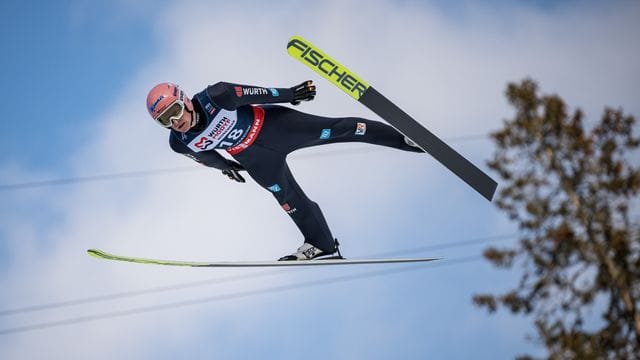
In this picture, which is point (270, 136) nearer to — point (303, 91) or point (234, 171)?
point (303, 91)

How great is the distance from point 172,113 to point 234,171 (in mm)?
1190

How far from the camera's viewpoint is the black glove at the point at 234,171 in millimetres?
6992

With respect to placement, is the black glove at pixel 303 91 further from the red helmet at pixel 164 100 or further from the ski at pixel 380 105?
the red helmet at pixel 164 100

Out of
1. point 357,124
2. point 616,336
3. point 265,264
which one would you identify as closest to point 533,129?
point 616,336

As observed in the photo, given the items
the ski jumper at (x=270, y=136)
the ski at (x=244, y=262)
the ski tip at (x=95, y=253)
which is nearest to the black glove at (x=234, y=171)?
the ski jumper at (x=270, y=136)

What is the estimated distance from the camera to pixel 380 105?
20.9 ft

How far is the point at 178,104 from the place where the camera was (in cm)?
600

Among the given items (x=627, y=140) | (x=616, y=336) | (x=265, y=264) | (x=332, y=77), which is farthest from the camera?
(x=627, y=140)

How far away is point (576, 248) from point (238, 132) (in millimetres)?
5256

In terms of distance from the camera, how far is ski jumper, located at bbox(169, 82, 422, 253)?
6207mm

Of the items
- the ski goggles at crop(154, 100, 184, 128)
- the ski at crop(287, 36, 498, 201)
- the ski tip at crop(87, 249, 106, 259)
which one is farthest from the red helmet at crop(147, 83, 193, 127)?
the ski tip at crop(87, 249, 106, 259)

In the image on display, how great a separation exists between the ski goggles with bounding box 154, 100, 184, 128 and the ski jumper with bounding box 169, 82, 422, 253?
231 mm

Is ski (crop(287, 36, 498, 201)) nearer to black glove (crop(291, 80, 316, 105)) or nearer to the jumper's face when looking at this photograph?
black glove (crop(291, 80, 316, 105))

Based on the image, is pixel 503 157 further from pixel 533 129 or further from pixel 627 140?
pixel 627 140
